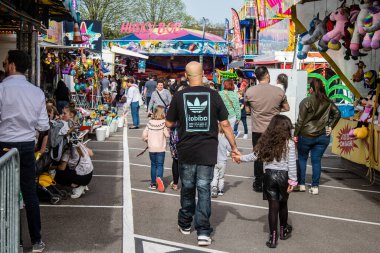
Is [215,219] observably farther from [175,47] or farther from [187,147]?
[175,47]

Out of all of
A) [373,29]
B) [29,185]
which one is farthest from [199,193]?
[373,29]

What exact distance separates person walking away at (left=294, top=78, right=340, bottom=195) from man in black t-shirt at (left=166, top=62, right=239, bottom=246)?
305 cm

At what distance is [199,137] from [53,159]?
108 inches

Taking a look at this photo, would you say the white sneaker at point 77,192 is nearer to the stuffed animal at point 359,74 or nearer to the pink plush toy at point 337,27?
the pink plush toy at point 337,27

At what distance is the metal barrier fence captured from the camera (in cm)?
403

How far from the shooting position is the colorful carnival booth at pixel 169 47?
4666cm

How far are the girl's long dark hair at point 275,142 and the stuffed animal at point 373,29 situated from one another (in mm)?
2359

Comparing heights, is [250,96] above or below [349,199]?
above

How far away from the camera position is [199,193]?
6.31m

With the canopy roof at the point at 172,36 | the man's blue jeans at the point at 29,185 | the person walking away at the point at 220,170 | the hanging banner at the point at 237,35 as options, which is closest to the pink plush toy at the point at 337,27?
the person walking away at the point at 220,170

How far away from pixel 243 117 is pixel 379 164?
27.3 ft

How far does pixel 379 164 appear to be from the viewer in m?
9.70

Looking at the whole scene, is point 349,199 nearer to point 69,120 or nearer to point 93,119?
point 69,120

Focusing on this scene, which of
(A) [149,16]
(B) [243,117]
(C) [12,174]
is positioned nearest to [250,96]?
(C) [12,174]
